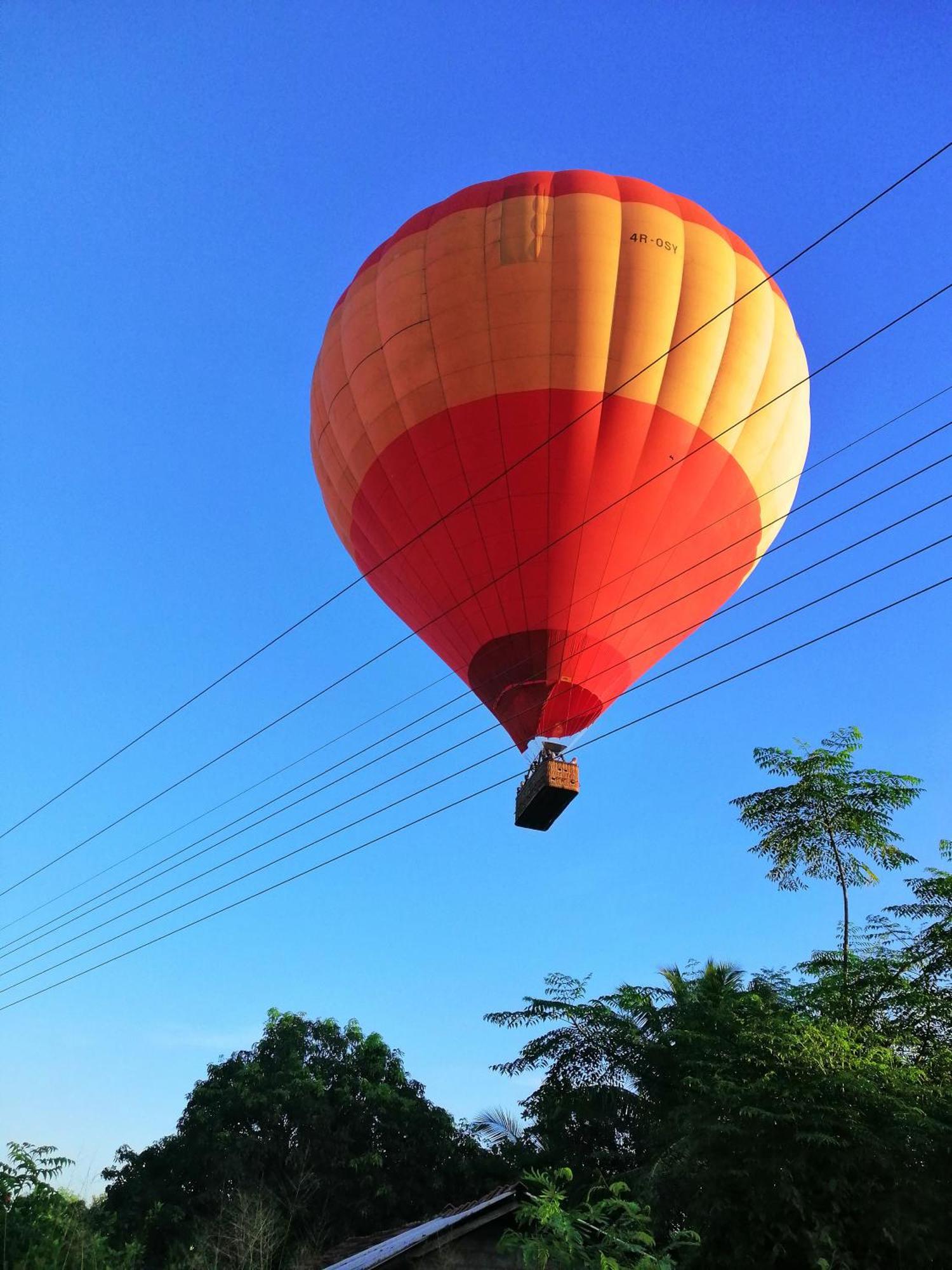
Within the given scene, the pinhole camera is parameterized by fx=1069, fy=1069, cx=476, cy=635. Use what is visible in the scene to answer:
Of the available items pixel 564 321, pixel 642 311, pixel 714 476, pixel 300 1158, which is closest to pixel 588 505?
pixel 714 476

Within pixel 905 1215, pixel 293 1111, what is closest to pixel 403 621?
pixel 905 1215

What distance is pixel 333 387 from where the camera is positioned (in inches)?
672

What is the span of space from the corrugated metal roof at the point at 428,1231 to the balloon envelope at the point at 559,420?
Result: 650 centimetres

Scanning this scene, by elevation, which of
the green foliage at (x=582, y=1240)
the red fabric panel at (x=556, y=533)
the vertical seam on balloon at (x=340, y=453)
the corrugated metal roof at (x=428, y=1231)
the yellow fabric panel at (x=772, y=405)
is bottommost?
the green foliage at (x=582, y=1240)

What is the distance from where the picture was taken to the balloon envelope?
14.9m

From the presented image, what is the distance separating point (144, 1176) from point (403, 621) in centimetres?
2228

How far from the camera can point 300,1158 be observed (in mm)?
29219

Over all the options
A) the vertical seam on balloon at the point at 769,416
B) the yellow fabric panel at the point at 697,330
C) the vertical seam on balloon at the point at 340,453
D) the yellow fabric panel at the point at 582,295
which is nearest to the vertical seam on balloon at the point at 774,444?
the vertical seam on balloon at the point at 769,416

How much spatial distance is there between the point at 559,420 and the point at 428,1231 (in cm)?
1135

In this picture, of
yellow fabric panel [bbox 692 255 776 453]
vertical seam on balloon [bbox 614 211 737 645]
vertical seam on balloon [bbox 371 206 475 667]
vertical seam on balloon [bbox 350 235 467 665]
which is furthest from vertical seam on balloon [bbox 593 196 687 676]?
vertical seam on balloon [bbox 350 235 467 665]

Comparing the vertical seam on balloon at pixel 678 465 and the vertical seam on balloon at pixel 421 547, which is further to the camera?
the vertical seam on balloon at pixel 421 547

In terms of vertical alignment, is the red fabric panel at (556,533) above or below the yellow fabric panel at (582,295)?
below

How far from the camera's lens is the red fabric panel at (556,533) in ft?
48.7

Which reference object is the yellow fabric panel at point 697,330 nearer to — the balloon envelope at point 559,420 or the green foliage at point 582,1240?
the balloon envelope at point 559,420
